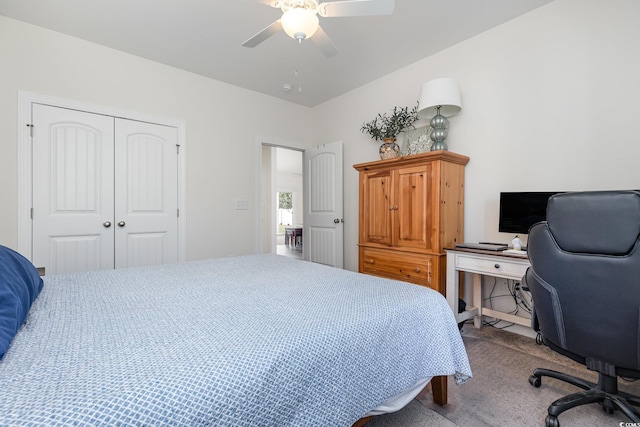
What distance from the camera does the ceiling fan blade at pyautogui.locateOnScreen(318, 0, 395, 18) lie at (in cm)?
170

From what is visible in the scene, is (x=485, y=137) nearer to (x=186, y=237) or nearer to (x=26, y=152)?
(x=186, y=237)

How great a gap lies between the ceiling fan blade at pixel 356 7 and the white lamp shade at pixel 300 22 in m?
0.09

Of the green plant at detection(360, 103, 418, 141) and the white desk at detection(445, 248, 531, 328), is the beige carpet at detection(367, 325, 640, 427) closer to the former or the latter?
the white desk at detection(445, 248, 531, 328)

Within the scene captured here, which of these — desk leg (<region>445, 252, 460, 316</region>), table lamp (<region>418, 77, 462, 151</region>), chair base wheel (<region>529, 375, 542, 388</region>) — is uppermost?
table lamp (<region>418, 77, 462, 151</region>)

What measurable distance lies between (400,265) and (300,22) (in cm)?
211

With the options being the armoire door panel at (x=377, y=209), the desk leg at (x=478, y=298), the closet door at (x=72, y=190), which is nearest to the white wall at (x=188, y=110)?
the closet door at (x=72, y=190)

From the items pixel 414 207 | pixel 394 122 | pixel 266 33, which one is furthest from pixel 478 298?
pixel 266 33

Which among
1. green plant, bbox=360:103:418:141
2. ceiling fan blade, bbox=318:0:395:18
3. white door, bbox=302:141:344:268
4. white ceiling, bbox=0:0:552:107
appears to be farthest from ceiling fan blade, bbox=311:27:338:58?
white door, bbox=302:141:344:268

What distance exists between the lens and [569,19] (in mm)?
2258

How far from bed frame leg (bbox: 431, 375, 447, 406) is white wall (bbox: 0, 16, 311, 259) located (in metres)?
2.89

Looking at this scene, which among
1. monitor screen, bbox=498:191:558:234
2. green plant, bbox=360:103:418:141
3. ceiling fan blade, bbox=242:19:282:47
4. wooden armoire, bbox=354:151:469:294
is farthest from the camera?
green plant, bbox=360:103:418:141

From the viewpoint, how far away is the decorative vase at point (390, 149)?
3.17m

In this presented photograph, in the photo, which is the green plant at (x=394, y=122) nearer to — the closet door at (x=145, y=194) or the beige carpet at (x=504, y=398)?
the beige carpet at (x=504, y=398)

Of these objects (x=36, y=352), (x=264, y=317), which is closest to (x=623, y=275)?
(x=264, y=317)
